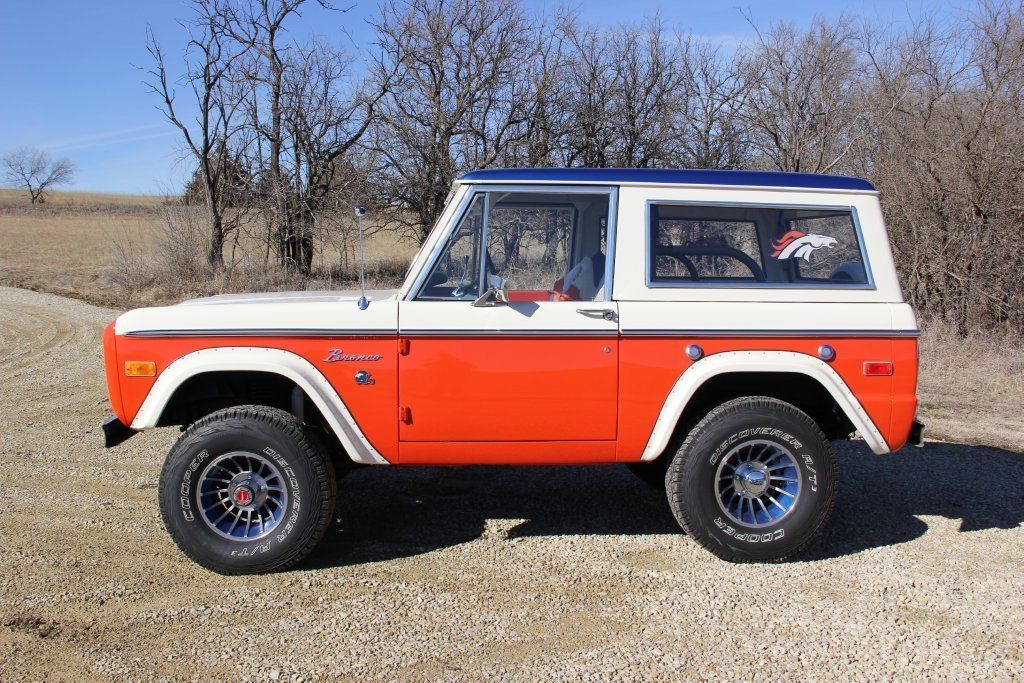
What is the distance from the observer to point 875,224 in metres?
4.44

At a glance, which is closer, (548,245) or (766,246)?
(766,246)

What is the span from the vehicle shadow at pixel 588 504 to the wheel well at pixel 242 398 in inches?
23.4

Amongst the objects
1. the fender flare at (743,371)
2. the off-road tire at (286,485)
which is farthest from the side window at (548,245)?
the off-road tire at (286,485)

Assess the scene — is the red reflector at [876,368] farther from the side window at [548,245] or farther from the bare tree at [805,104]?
the bare tree at [805,104]

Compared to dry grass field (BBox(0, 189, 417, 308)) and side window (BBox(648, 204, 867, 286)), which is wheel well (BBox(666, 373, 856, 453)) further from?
dry grass field (BBox(0, 189, 417, 308))

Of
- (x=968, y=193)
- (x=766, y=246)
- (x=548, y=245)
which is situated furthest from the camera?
(x=968, y=193)

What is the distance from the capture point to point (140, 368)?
13.7 feet

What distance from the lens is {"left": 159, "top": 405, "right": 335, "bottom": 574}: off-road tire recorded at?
13.5 feet

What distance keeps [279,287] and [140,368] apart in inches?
561

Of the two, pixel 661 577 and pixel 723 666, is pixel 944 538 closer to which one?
pixel 661 577

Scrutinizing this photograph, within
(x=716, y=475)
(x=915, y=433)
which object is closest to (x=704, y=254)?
(x=716, y=475)

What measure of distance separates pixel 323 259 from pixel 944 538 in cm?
1663

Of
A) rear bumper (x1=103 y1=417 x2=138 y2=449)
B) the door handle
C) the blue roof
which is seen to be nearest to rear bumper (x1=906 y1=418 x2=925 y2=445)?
the blue roof

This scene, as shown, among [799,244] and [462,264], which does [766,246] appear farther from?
[462,264]
